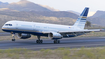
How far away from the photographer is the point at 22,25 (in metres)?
34.5

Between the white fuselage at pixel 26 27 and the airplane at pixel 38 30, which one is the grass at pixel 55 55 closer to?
the white fuselage at pixel 26 27

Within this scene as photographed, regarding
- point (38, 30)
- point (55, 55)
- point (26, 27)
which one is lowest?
point (55, 55)

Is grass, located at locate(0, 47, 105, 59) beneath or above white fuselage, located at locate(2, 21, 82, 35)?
beneath

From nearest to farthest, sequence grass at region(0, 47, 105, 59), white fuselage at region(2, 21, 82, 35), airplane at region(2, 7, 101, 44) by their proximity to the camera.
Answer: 1. grass at region(0, 47, 105, 59)
2. white fuselage at region(2, 21, 82, 35)
3. airplane at region(2, 7, 101, 44)

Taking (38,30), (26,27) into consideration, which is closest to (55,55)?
(26,27)

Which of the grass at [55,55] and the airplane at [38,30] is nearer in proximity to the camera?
the grass at [55,55]

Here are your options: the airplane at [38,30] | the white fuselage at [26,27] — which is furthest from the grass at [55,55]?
the airplane at [38,30]

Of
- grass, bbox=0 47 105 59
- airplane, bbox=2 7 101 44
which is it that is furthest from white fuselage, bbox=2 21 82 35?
grass, bbox=0 47 105 59

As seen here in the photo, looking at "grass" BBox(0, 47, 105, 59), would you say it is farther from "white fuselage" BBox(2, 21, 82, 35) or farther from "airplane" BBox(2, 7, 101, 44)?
"airplane" BBox(2, 7, 101, 44)

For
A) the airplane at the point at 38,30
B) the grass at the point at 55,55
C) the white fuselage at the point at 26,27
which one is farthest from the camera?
the airplane at the point at 38,30

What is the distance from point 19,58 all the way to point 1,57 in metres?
1.87

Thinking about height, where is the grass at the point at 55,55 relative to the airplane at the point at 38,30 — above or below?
below

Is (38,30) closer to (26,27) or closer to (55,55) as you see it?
(26,27)

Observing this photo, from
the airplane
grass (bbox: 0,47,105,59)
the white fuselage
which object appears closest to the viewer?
grass (bbox: 0,47,105,59)
